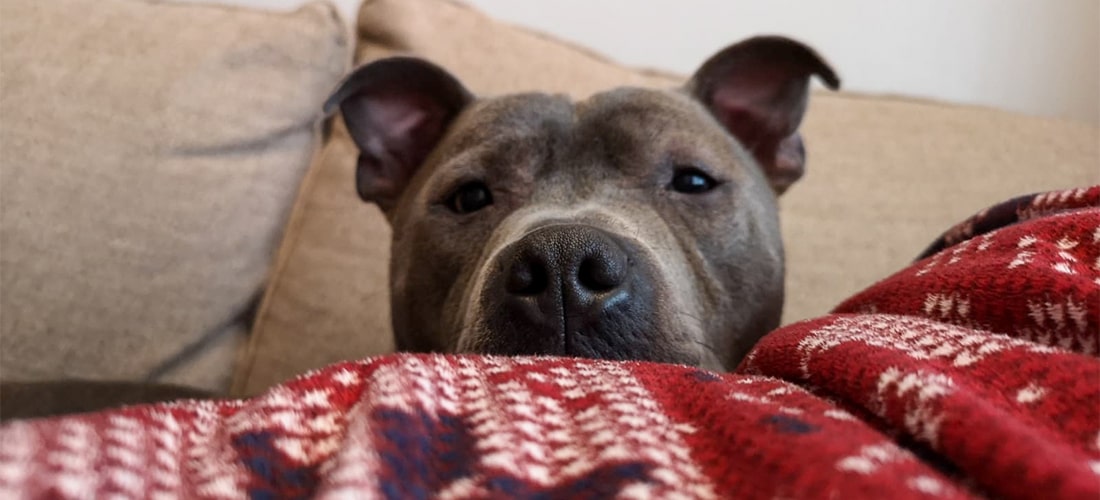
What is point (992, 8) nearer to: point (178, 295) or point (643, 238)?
point (643, 238)

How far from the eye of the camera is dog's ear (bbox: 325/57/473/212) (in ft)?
5.86

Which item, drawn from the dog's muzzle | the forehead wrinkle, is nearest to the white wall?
the forehead wrinkle

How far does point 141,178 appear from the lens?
1912mm

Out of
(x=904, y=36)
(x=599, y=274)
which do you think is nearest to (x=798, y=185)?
(x=904, y=36)

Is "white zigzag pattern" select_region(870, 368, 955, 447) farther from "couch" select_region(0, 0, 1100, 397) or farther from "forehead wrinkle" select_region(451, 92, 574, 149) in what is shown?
"couch" select_region(0, 0, 1100, 397)

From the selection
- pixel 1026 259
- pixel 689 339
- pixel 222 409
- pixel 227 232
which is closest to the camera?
pixel 222 409

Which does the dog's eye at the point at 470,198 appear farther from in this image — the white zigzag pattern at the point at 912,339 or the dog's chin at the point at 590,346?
the white zigzag pattern at the point at 912,339

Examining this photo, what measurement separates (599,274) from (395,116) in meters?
1.03

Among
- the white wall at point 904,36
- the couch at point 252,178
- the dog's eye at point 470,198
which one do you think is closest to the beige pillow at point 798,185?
the couch at point 252,178

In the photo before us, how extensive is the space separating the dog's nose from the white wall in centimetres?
191

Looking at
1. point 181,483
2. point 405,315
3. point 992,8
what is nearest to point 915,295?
point 181,483

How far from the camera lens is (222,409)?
627 millimetres

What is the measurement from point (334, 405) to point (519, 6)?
241 centimetres

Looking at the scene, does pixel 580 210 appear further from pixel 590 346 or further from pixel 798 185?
pixel 798 185
